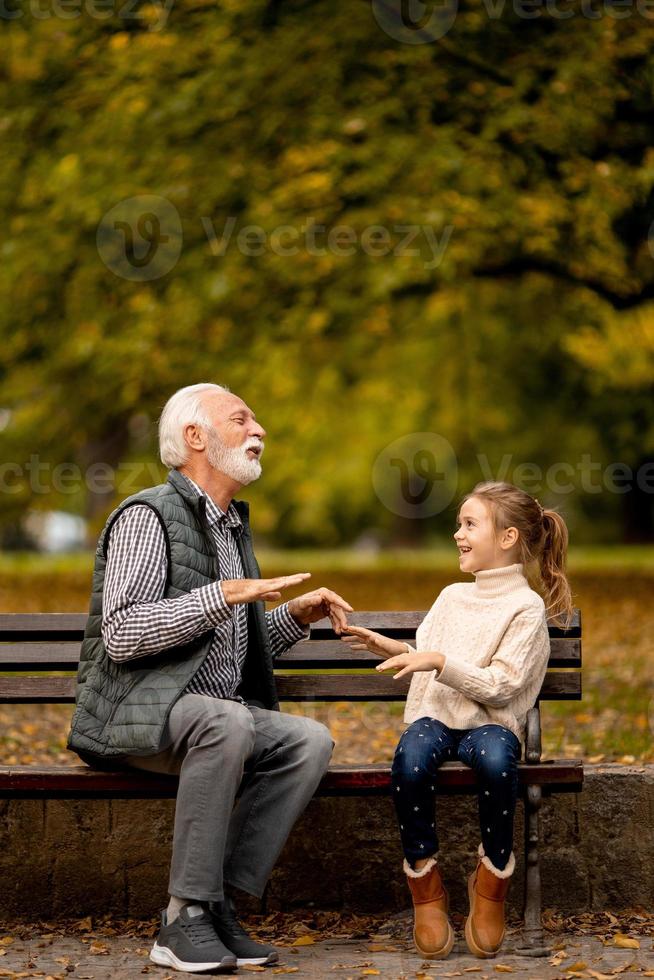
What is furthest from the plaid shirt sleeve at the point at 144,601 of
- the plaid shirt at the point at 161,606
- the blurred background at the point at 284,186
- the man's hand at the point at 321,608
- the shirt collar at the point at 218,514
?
the blurred background at the point at 284,186

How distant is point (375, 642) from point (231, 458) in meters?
0.72

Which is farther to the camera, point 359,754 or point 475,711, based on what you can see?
point 359,754

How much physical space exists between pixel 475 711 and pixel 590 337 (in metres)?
11.9

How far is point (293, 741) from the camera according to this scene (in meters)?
4.26

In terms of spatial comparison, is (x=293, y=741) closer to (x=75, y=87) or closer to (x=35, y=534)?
(x=75, y=87)

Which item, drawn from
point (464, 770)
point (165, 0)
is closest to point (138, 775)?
point (464, 770)

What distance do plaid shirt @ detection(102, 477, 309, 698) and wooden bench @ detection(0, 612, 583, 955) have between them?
0.35m

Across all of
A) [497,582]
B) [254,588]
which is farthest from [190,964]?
[497,582]

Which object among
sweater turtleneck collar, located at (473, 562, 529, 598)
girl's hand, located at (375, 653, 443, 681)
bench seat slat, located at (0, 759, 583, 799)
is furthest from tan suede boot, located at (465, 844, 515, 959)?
sweater turtleneck collar, located at (473, 562, 529, 598)

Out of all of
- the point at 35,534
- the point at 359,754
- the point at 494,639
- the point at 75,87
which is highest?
the point at 75,87

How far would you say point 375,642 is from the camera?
4391 millimetres

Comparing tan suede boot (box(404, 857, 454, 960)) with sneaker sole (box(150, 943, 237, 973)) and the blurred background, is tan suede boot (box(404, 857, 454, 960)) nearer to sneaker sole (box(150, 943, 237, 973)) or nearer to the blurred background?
sneaker sole (box(150, 943, 237, 973))

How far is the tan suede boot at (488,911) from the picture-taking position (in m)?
4.11

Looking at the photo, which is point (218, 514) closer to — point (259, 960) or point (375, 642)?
point (375, 642)
